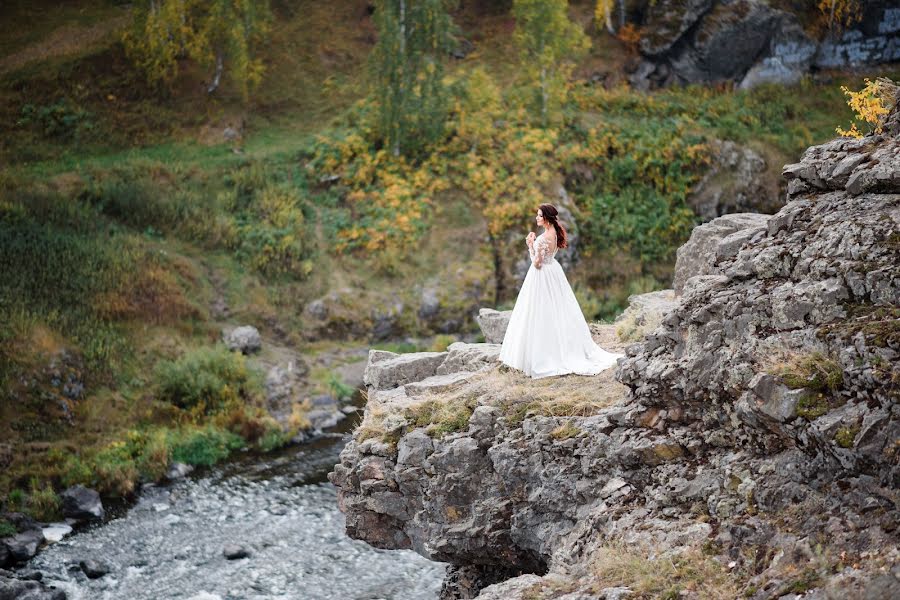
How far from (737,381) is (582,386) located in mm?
4529

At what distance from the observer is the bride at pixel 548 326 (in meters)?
17.0

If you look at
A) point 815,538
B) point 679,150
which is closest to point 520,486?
point 815,538

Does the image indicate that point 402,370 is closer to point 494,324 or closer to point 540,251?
point 494,324

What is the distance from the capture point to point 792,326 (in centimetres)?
1148

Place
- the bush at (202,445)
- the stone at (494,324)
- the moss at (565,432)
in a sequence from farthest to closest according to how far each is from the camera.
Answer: the bush at (202,445) < the stone at (494,324) < the moss at (565,432)

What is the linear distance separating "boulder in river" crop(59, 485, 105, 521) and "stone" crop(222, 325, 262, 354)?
996cm

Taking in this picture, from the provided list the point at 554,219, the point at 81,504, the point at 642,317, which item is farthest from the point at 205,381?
the point at 554,219

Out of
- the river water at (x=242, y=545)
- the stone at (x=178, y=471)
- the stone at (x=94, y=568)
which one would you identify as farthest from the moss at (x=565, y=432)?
the stone at (x=178, y=471)

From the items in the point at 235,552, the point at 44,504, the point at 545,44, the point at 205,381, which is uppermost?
the point at 545,44

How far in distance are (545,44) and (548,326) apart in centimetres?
3252

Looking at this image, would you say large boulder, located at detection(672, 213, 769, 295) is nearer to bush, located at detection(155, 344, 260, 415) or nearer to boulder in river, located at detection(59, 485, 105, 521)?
bush, located at detection(155, 344, 260, 415)

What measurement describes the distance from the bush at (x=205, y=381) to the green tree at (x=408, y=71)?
16.1 m

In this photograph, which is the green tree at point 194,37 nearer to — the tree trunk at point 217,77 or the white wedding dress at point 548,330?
the tree trunk at point 217,77

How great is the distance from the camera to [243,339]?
115ft
